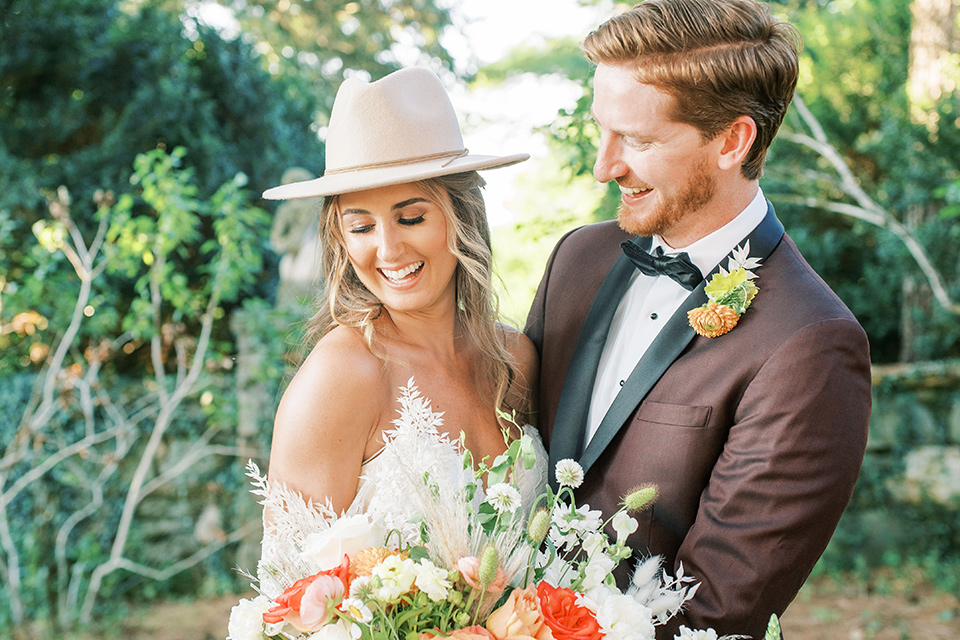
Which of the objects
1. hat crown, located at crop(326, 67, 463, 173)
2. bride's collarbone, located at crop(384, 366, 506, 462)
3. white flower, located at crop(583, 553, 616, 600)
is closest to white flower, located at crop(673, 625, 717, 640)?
white flower, located at crop(583, 553, 616, 600)

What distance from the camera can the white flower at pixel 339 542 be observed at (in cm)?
135

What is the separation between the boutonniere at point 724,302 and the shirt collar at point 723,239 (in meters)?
0.14

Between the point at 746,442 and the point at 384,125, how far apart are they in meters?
1.23

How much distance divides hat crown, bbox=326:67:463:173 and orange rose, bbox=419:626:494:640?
1.23m

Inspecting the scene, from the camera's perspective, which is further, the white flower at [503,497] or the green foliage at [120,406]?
the green foliage at [120,406]

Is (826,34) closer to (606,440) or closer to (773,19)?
(773,19)

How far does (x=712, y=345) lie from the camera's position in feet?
6.56

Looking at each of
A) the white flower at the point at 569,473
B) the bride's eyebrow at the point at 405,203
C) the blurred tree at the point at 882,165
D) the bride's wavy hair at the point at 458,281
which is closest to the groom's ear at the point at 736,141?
the bride's wavy hair at the point at 458,281

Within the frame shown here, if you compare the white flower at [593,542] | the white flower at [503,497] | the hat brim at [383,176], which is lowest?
the white flower at [593,542]

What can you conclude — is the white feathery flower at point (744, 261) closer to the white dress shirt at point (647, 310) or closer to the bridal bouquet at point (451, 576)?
the white dress shirt at point (647, 310)

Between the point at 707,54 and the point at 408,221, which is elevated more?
the point at 707,54

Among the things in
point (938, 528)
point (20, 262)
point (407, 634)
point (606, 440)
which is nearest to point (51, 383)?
point (20, 262)

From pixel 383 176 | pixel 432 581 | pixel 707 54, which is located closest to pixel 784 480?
→ pixel 432 581

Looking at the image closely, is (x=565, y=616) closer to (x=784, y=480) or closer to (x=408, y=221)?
(x=784, y=480)
